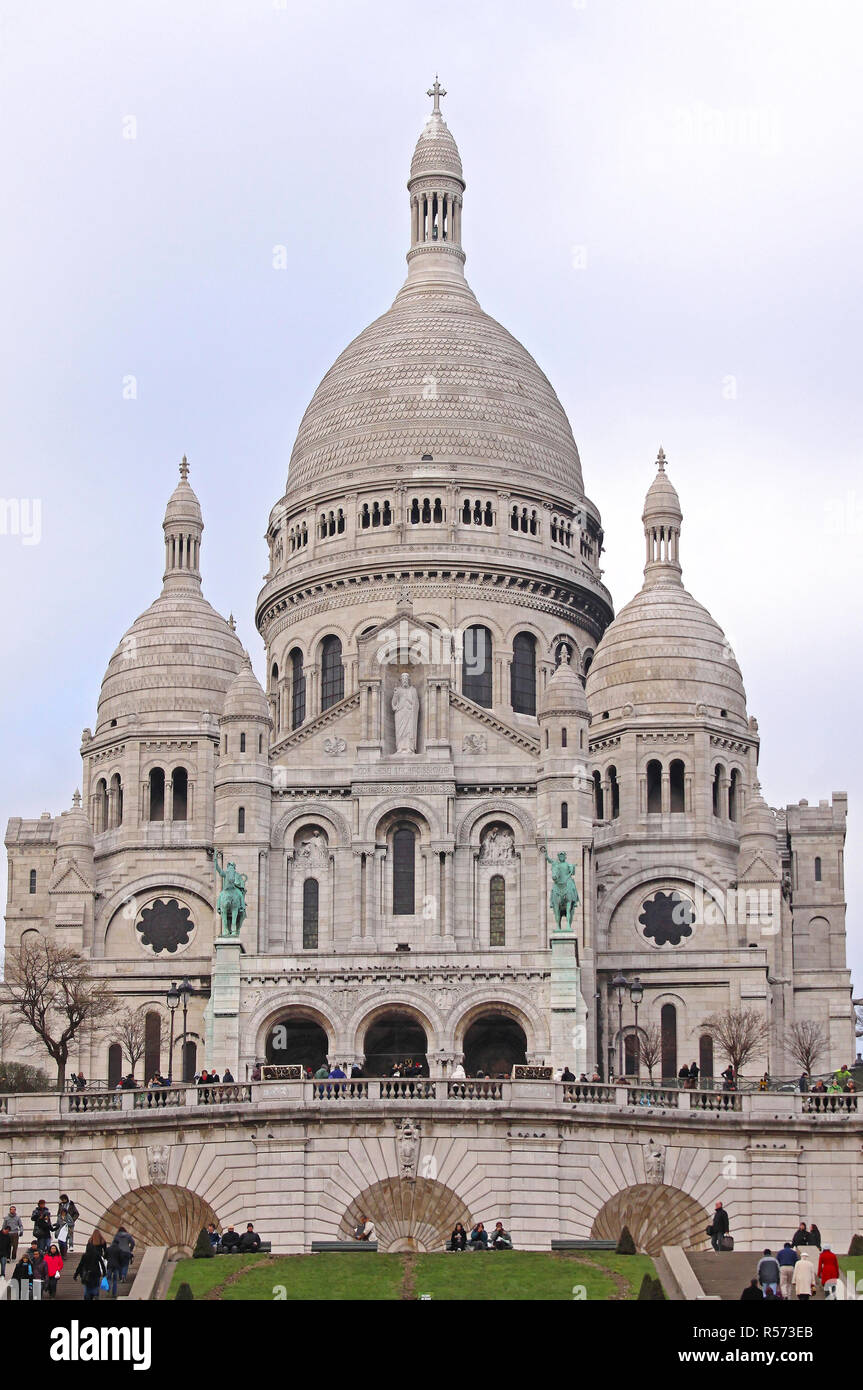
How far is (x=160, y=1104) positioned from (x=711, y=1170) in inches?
460

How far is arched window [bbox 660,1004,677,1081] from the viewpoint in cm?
9256

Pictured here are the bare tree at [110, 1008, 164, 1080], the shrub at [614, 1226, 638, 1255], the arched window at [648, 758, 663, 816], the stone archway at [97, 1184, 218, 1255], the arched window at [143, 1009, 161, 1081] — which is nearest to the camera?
the shrub at [614, 1226, 638, 1255]

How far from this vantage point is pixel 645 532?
359 feet

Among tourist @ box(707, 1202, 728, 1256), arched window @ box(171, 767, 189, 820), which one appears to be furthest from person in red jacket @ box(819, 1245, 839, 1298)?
arched window @ box(171, 767, 189, 820)

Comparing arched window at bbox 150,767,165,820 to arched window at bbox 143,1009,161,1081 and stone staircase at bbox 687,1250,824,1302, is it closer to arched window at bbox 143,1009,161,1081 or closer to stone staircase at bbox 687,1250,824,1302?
arched window at bbox 143,1009,161,1081

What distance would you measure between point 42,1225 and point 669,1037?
41.8m

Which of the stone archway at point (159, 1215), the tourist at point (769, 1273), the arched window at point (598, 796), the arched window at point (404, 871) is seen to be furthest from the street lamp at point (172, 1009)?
the tourist at point (769, 1273)

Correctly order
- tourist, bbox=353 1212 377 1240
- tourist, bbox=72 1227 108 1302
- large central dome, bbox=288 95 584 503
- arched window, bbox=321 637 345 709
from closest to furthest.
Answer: tourist, bbox=72 1227 108 1302, tourist, bbox=353 1212 377 1240, arched window, bbox=321 637 345 709, large central dome, bbox=288 95 584 503

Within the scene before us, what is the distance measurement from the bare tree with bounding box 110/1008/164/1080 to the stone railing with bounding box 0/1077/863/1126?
25.9m

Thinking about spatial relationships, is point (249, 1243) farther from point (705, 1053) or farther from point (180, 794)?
point (180, 794)

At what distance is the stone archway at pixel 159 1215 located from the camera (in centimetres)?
5947

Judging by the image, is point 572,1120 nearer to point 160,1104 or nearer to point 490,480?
point 160,1104
